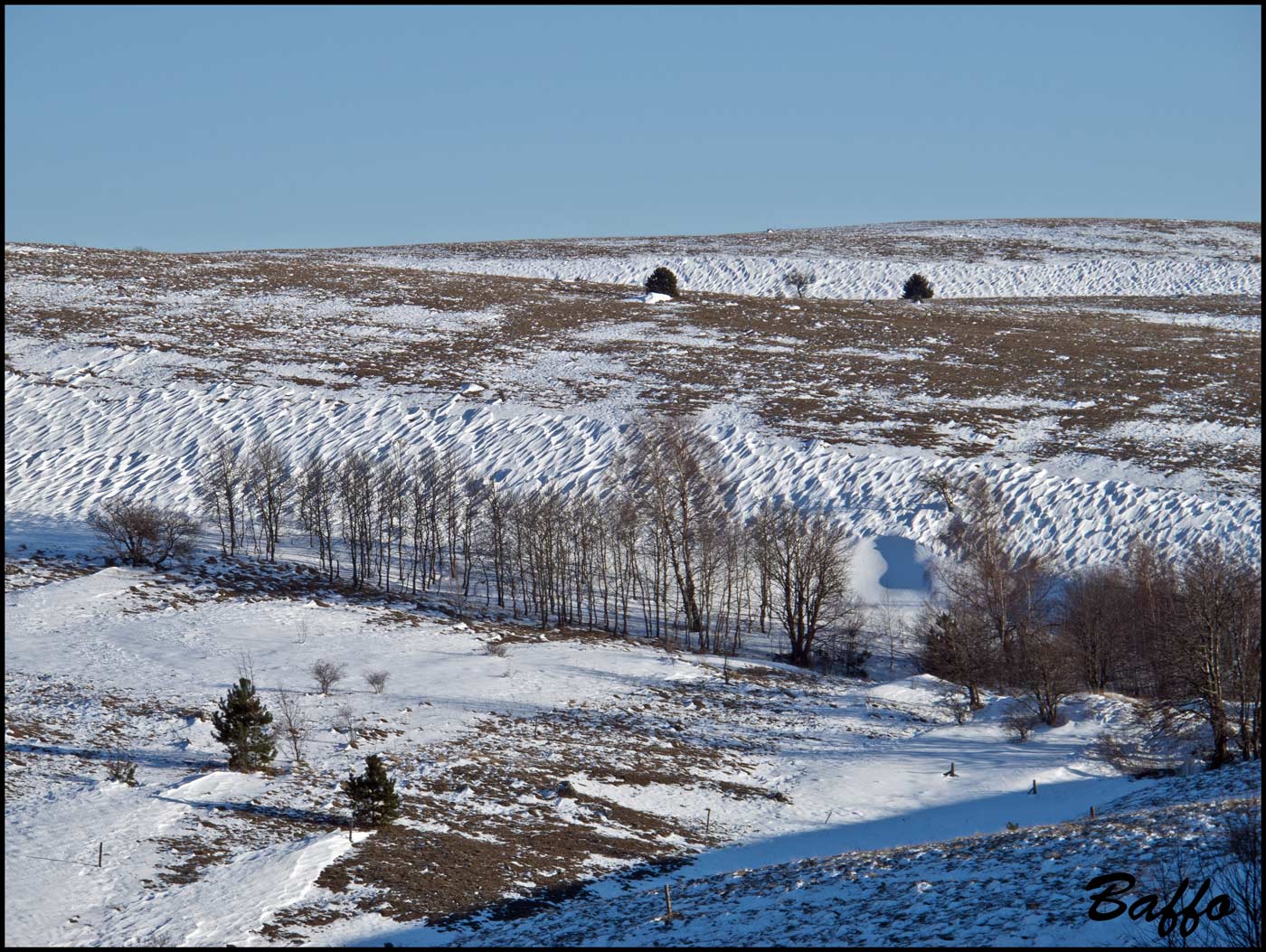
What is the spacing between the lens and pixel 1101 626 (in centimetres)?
3456

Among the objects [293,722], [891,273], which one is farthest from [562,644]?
[891,273]

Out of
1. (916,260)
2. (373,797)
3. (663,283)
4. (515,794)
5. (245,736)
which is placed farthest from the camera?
(916,260)

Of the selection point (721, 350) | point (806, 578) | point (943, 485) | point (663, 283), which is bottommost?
point (806, 578)

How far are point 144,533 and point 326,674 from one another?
40.5ft

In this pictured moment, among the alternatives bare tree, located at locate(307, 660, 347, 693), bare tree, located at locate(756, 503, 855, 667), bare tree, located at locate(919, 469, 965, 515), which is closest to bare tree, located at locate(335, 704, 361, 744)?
bare tree, located at locate(307, 660, 347, 693)

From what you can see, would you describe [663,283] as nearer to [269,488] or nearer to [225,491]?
[225,491]

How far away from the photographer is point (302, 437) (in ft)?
161

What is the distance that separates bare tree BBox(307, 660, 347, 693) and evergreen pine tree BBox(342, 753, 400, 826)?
305 inches

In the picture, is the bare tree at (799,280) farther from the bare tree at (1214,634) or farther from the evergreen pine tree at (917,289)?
the bare tree at (1214,634)

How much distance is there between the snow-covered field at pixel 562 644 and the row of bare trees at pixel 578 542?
2299 millimetres

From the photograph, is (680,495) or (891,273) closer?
(680,495)

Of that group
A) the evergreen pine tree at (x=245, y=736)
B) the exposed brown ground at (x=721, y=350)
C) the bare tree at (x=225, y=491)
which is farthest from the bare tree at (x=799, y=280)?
the evergreen pine tree at (x=245, y=736)

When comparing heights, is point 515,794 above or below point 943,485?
below

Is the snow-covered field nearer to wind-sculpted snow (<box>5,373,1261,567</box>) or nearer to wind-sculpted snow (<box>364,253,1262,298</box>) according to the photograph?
wind-sculpted snow (<box>5,373,1261,567</box>)
